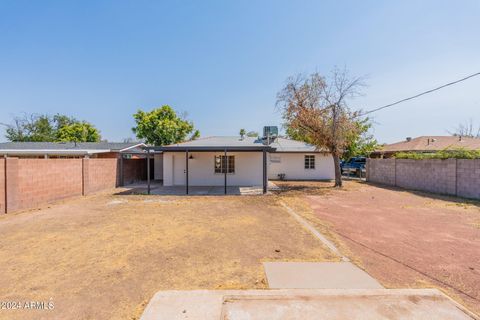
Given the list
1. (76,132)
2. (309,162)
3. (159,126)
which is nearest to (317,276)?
(309,162)

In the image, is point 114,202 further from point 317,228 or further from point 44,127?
point 44,127

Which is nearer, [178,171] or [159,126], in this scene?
[178,171]

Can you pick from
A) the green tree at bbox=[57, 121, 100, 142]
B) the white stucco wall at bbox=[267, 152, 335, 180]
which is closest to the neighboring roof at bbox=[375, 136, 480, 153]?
the white stucco wall at bbox=[267, 152, 335, 180]

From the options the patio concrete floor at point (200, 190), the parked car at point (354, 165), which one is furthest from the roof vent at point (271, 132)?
the parked car at point (354, 165)

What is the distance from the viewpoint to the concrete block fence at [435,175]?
10.9 metres

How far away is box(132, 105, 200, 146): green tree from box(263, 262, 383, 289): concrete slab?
27073 mm

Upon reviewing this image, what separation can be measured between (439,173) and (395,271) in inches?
457

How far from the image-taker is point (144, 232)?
6164 mm

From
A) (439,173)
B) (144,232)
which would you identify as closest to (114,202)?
(144,232)

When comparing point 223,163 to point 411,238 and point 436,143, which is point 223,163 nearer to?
point 411,238

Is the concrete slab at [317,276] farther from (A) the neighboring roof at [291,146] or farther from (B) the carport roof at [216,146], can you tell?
(A) the neighboring roof at [291,146]

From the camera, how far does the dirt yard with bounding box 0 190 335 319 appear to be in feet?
10.9

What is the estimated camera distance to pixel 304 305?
118 inches

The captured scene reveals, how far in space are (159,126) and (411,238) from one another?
27.4 m
